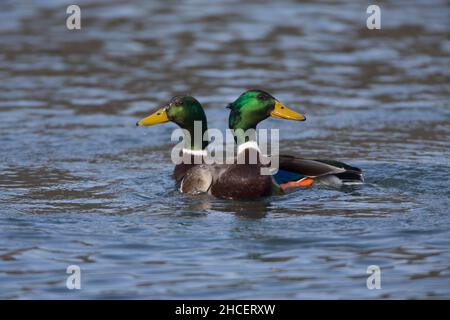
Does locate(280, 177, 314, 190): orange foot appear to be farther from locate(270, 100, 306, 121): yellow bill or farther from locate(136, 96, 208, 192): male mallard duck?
locate(136, 96, 208, 192): male mallard duck

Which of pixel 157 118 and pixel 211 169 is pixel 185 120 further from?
pixel 211 169

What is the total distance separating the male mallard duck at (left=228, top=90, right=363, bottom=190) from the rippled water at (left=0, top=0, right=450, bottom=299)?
146 mm

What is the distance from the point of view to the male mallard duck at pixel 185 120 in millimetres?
11812

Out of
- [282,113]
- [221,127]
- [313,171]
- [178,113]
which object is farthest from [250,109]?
[221,127]

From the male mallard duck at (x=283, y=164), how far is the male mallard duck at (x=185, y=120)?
2.41 ft

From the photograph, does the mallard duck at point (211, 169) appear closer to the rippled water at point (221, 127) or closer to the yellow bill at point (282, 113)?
the yellow bill at point (282, 113)

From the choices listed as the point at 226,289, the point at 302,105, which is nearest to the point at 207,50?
the point at 302,105

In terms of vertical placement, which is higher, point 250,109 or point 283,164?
point 250,109

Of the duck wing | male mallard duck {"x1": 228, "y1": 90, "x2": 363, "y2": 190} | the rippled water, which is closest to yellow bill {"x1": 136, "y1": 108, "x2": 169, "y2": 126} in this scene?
the rippled water

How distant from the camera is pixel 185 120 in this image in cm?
1193

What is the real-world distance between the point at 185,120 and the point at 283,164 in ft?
4.28

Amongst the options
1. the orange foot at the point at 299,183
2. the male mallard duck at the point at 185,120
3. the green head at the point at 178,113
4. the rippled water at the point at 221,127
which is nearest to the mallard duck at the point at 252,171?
the orange foot at the point at 299,183

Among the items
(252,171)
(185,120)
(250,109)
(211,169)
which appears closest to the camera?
(252,171)

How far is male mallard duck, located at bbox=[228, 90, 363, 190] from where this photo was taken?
11.2 meters
